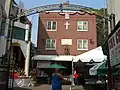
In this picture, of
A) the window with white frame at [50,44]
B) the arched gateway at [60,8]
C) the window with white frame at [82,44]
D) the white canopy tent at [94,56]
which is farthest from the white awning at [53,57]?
the arched gateway at [60,8]

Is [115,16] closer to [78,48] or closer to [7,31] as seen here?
[7,31]

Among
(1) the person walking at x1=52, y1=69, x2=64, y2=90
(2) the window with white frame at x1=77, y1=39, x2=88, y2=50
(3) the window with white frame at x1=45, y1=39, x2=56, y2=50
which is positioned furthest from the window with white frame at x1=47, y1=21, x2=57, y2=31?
(1) the person walking at x1=52, y1=69, x2=64, y2=90

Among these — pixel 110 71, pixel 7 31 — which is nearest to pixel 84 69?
pixel 7 31

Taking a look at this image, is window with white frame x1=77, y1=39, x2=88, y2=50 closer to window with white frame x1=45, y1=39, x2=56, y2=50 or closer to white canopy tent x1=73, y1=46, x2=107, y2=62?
window with white frame x1=45, y1=39, x2=56, y2=50

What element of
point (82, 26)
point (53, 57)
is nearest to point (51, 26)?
point (82, 26)

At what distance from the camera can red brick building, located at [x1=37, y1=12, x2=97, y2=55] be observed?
107 ft

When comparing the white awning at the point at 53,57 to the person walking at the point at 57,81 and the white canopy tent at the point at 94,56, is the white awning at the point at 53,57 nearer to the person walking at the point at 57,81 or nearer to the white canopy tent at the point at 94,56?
the white canopy tent at the point at 94,56

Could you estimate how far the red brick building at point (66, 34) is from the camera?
32.7 meters

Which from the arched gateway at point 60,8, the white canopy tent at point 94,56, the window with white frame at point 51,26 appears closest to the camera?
the arched gateway at point 60,8

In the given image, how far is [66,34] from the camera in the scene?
33.2m

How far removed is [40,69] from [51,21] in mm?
7271

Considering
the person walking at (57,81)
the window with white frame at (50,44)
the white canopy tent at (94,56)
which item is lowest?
the person walking at (57,81)

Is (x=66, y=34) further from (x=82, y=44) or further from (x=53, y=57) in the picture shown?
(x=53, y=57)

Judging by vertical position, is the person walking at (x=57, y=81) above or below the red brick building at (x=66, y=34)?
below
